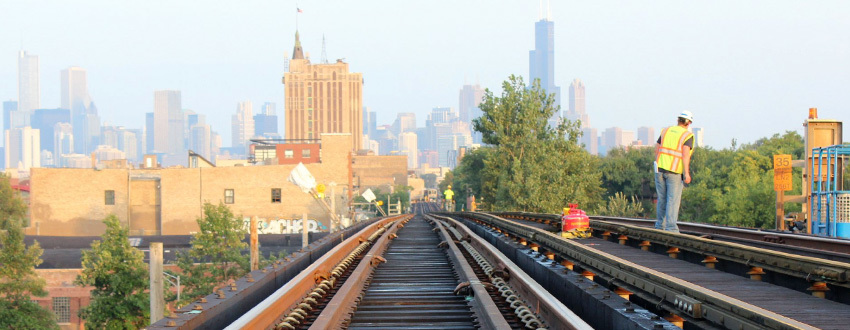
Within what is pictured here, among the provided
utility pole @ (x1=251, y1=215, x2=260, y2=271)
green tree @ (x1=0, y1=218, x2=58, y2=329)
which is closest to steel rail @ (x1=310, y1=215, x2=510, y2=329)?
utility pole @ (x1=251, y1=215, x2=260, y2=271)

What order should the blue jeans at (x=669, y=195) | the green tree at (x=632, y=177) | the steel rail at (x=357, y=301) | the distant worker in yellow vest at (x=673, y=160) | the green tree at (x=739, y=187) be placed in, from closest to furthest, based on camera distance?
the steel rail at (x=357, y=301)
the distant worker in yellow vest at (x=673, y=160)
the blue jeans at (x=669, y=195)
the green tree at (x=739, y=187)
the green tree at (x=632, y=177)

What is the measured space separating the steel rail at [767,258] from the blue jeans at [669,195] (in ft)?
1.41

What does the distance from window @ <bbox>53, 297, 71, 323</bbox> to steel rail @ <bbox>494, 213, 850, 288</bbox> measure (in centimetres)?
4942

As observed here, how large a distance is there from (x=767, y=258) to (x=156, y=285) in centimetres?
1844

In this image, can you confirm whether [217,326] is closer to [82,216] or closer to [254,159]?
[82,216]

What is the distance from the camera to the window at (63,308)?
5331 centimetres

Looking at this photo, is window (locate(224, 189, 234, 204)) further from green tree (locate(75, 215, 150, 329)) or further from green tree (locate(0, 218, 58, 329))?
green tree (locate(75, 215, 150, 329))

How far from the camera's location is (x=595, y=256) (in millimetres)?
9188

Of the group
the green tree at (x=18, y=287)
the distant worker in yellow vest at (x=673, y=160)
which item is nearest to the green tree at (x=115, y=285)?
the green tree at (x=18, y=287)

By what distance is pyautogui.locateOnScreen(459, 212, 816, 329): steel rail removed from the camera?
4762 millimetres

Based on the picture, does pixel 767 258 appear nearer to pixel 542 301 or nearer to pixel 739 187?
pixel 542 301

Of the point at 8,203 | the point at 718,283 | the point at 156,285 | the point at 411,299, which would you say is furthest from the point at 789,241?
the point at 8,203

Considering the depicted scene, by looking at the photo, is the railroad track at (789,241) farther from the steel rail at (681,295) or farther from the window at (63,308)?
the window at (63,308)

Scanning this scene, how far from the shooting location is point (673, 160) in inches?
478
